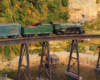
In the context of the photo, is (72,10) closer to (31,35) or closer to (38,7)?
(38,7)

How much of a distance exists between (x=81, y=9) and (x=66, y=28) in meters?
36.1

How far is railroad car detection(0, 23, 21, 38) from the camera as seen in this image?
71.3ft

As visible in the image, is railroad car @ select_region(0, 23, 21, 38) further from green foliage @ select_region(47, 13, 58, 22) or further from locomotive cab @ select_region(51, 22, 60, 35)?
green foliage @ select_region(47, 13, 58, 22)

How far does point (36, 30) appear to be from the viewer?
24.8 meters

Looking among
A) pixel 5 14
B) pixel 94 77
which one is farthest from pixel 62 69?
pixel 5 14

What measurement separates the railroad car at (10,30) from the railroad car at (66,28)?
7.37m

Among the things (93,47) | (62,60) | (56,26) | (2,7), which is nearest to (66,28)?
(56,26)

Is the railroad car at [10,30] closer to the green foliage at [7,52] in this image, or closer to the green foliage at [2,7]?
the green foliage at [7,52]

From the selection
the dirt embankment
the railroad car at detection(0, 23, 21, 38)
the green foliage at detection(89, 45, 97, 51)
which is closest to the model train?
the railroad car at detection(0, 23, 21, 38)

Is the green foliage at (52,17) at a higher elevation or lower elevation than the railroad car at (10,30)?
higher

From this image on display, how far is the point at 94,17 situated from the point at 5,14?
38266mm

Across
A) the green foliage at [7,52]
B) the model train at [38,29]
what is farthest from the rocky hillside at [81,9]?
the model train at [38,29]

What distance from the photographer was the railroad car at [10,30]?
21.7m

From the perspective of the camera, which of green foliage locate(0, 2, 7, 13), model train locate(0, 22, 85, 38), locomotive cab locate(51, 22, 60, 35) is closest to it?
model train locate(0, 22, 85, 38)
